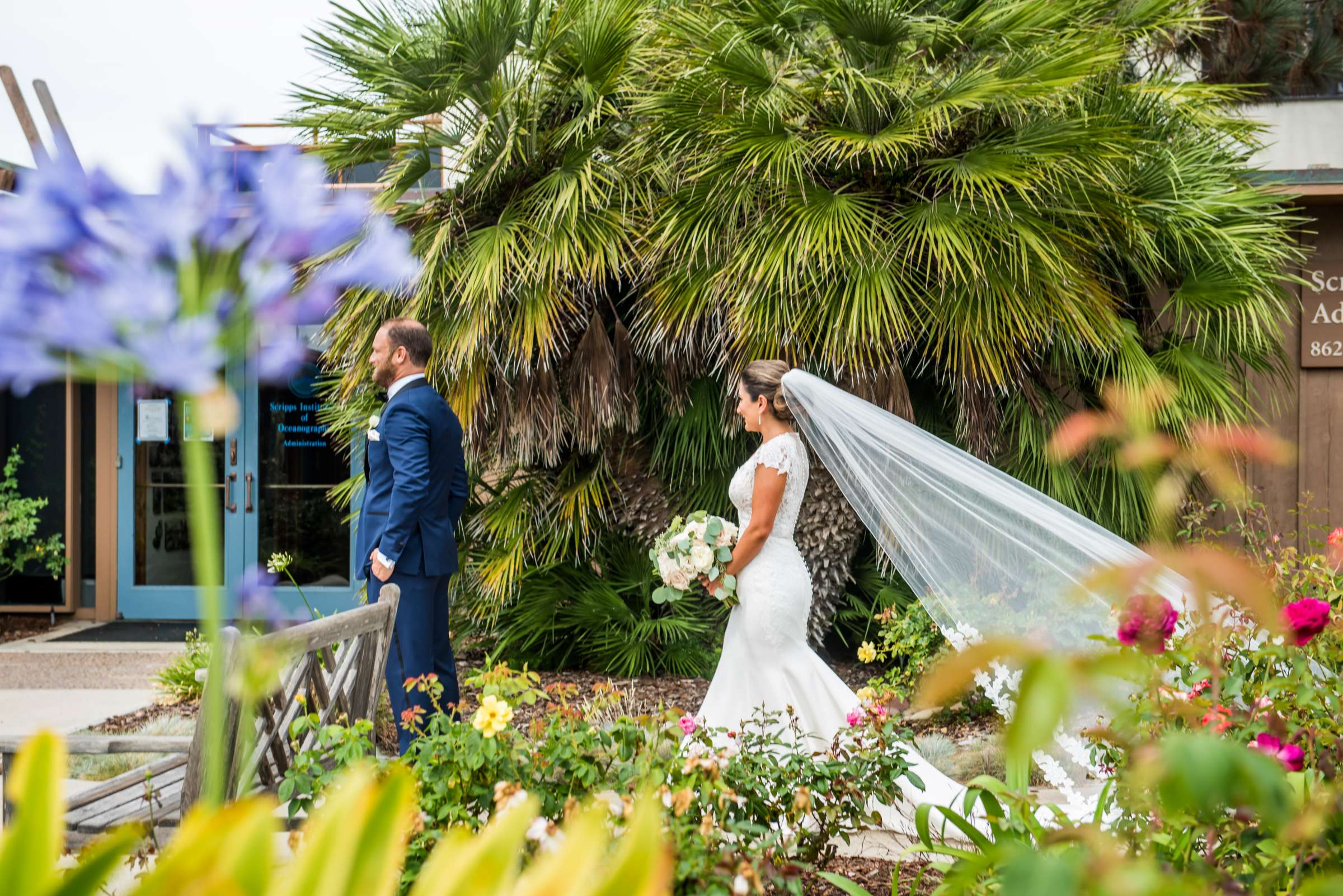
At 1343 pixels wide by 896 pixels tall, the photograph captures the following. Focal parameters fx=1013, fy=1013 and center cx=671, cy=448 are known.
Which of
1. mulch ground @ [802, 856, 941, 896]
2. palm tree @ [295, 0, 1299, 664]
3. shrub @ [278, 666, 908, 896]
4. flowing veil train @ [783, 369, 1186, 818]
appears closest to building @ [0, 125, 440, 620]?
palm tree @ [295, 0, 1299, 664]

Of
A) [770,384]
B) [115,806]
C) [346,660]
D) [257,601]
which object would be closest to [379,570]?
[346,660]

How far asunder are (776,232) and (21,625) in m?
6.81

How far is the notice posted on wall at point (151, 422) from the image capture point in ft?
26.5

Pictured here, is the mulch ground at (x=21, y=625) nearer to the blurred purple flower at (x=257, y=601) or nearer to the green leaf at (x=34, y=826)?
the blurred purple flower at (x=257, y=601)

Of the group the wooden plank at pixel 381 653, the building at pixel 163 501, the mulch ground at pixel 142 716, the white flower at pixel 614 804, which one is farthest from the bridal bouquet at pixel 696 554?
the building at pixel 163 501

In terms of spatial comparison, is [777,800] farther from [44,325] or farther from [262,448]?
[262,448]

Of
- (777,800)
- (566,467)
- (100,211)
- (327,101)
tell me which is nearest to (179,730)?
(566,467)

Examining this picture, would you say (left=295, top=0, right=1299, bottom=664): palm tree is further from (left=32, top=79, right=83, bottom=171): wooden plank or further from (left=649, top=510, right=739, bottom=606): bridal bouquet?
(left=32, top=79, right=83, bottom=171): wooden plank

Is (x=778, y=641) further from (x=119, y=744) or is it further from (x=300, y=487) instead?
(x=300, y=487)

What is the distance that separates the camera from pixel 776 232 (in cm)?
463

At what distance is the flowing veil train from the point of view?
3068 millimetres

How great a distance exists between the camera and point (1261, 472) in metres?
6.74

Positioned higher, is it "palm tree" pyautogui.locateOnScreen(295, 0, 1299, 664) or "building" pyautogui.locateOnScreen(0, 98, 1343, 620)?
"palm tree" pyautogui.locateOnScreen(295, 0, 1299, 664)

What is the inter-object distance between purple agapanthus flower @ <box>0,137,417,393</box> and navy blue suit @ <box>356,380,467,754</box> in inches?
127
